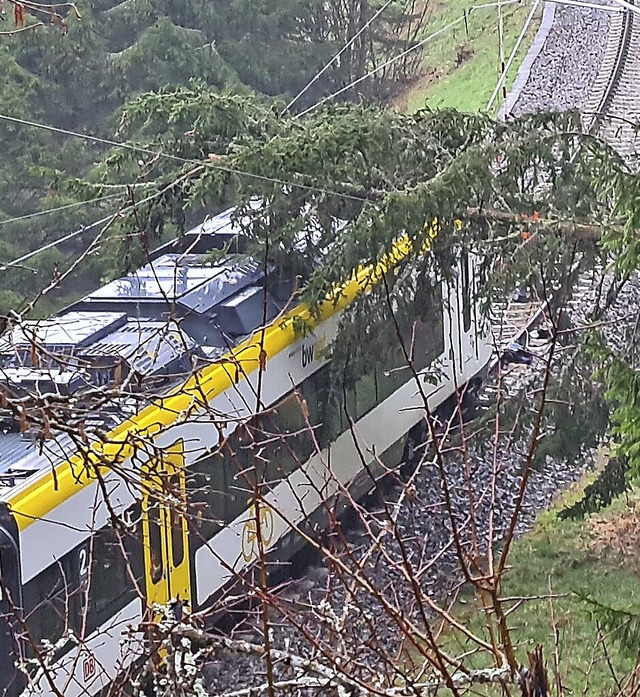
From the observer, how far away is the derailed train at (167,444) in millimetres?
4160

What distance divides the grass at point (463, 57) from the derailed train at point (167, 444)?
1351 centimetres

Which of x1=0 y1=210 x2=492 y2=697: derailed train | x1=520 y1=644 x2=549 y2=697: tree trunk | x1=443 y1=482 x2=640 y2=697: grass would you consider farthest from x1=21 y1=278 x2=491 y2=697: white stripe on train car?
x1=520 y1=644 x2=549 y2=697: tree trunk

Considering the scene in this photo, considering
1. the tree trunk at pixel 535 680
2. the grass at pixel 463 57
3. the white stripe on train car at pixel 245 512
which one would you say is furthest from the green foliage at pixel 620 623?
the grass at pixel 463 57

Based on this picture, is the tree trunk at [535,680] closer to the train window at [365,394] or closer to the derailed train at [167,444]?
the derailed train at [167,444]

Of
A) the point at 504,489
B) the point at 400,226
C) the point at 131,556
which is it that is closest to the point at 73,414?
the point at 131,556

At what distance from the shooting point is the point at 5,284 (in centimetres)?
1664

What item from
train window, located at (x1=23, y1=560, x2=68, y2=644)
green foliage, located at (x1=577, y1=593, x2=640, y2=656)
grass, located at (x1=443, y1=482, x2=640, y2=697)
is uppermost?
train window, located at (x1=23, y1=560, x2=68, y2=644)

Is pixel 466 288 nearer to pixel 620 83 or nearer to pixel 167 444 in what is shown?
pixel 167 444

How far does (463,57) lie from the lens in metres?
29.4

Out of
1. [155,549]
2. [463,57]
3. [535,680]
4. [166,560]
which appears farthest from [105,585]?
[463,57]

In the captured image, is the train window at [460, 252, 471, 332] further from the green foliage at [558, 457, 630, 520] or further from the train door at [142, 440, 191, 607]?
the train door at [142, 440, 191, 607]

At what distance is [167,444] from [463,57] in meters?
22.8

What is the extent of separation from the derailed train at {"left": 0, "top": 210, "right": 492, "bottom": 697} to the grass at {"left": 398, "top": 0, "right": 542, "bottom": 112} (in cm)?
1351

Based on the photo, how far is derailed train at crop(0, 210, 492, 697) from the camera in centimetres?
416
